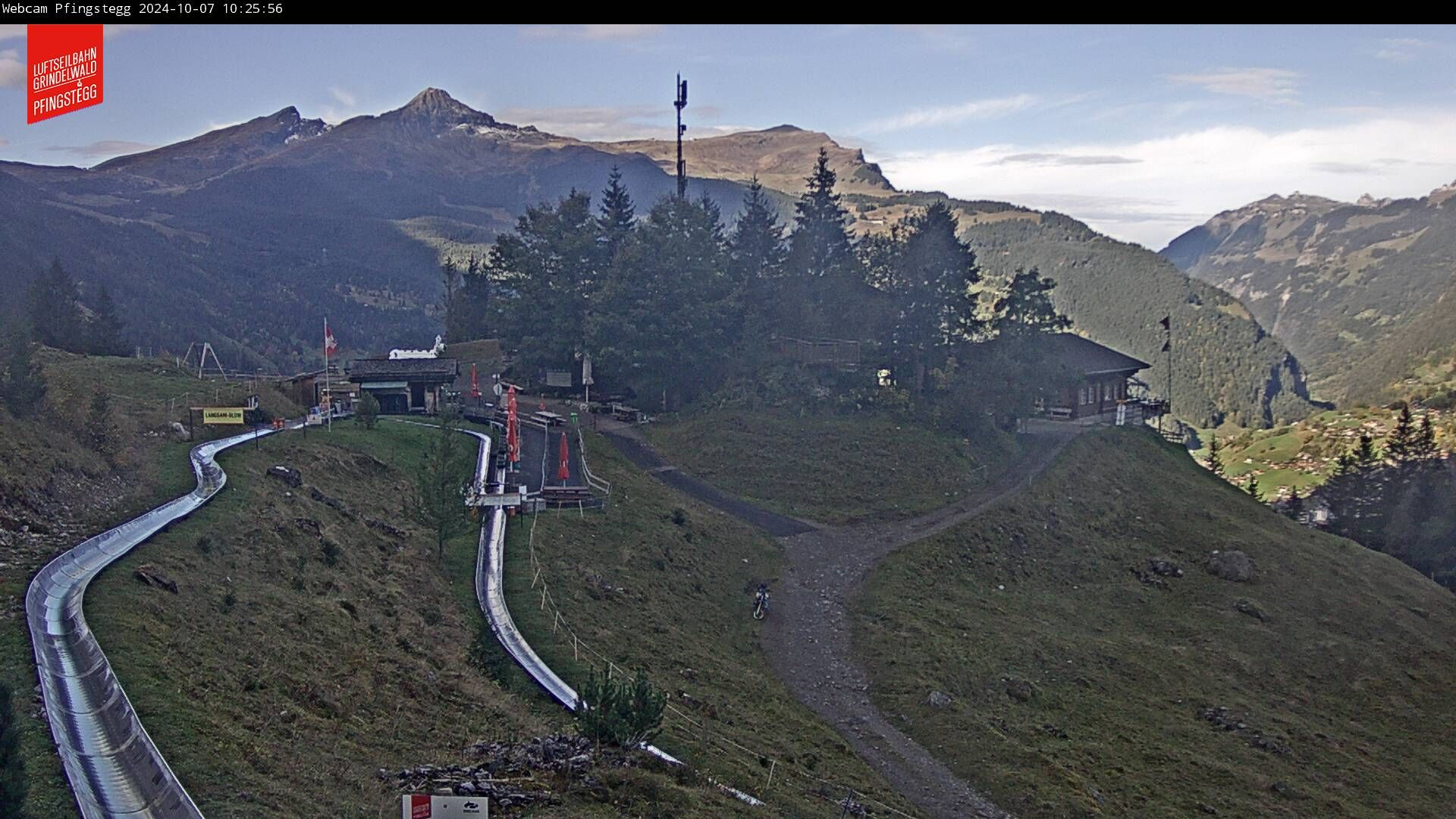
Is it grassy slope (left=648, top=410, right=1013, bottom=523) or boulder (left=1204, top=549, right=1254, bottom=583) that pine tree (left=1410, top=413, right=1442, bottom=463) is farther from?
grassy slope (left=648, top=410, right=1013, bottom=523)

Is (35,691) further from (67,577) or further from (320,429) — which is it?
(320,429)

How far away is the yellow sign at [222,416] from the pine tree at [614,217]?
28392mm

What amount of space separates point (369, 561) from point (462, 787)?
13633mm

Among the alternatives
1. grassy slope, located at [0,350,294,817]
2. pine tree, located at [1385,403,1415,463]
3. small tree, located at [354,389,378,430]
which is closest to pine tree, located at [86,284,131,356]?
grassy slope, located at [0,350,294,817]

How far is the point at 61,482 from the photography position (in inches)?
910

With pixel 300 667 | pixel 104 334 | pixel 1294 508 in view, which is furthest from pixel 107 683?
pixel 1294 508

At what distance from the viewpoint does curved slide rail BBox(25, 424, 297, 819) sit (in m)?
10.6

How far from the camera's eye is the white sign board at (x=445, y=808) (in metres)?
9.80

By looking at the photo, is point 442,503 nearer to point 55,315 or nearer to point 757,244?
point 757,244

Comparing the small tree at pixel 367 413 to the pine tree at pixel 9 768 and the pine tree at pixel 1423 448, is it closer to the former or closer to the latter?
the pine tree at pixel 9 768

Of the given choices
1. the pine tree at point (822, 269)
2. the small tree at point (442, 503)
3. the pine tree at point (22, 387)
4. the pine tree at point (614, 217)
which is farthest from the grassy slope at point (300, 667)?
the pine tree at point (614, 217)

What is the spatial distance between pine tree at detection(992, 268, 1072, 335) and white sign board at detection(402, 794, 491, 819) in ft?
153

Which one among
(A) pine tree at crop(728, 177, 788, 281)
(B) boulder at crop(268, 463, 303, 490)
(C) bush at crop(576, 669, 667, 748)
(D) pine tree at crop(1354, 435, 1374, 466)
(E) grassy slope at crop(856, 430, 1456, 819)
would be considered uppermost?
(A) pine tree at crop(728, 177, 788, 281)

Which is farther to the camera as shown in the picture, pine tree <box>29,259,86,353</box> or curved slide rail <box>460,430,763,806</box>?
pine tree <box>29,259,86,353</box>
